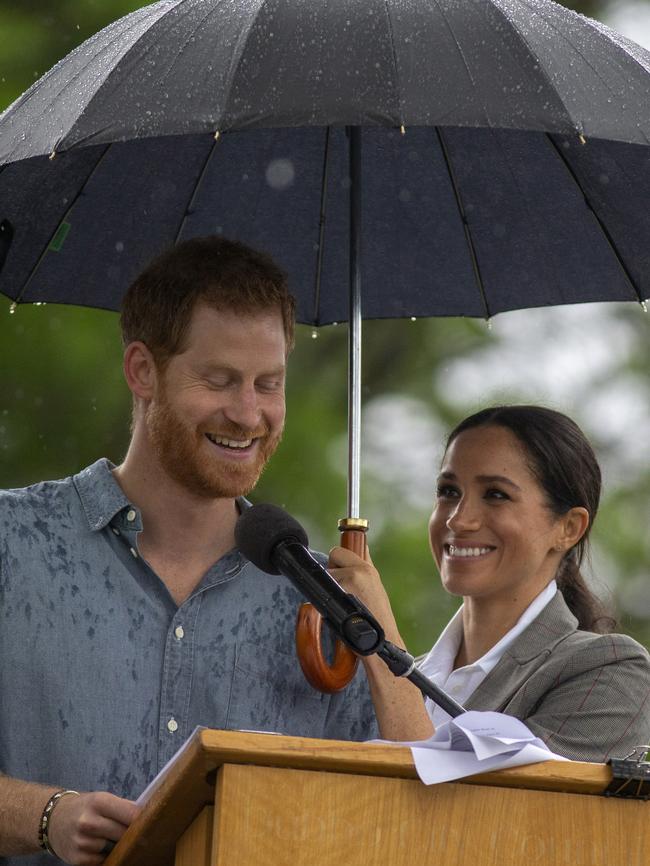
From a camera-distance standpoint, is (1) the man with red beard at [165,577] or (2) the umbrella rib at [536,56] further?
(1) the man with red beard at [165,577]

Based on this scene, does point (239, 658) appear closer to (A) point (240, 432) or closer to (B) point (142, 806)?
(A) point (240, 432)

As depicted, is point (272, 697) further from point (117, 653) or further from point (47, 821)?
point (47, 821)

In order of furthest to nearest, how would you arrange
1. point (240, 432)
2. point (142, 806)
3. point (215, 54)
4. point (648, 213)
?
point (648, 213), point (240, 432), point (215, 54), point (142, 806)

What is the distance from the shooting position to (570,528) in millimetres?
4262

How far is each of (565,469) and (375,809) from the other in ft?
7.18

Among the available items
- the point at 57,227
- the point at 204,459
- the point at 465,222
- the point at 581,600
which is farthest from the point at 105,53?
the point at 581,600

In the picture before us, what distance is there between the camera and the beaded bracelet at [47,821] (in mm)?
2703

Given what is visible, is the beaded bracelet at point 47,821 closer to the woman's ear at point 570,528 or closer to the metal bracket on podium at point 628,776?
the metal bracket on podium at point 628,776

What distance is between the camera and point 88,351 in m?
7.61

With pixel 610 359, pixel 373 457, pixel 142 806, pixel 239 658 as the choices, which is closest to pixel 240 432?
pixel 239 658

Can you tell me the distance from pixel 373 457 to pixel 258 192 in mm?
4773

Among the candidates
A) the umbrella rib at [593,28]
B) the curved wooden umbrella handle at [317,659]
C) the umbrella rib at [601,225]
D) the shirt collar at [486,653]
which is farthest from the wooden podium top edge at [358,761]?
the umbrella rib at [601,225]

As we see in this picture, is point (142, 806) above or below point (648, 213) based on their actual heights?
below

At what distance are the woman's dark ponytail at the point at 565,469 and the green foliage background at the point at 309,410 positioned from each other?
11.4 feet
